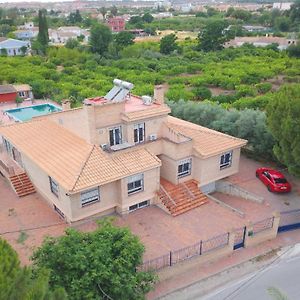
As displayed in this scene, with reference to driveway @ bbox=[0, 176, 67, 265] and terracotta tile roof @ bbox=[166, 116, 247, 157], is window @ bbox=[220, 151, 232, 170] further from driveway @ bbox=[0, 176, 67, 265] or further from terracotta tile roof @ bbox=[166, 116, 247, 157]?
driveway @ bbox=[0, 176, 67, 265]

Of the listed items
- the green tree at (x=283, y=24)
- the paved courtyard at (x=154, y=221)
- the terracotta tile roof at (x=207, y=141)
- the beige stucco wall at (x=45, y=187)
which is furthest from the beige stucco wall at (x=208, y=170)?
the green tree at (x=283, y=24)

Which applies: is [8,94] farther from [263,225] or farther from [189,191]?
[263,225]

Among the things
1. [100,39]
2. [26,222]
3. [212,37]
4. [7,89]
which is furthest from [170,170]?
[212,37]

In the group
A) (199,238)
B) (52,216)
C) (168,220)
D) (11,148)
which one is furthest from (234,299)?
(11,148)

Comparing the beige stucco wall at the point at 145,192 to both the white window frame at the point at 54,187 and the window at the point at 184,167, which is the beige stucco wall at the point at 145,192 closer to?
the window at the point at 184,167

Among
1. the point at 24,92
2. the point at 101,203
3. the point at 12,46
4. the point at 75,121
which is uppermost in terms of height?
the point at 75,121

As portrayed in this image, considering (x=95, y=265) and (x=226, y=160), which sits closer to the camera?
(x=95, y=265)

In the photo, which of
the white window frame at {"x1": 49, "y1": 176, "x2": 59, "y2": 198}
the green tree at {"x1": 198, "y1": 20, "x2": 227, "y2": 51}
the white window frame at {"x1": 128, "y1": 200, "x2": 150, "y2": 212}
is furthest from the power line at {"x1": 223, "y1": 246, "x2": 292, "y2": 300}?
the green tree at {"x1": 198, "y1": 20, "x2": 227, "y2": 51}
